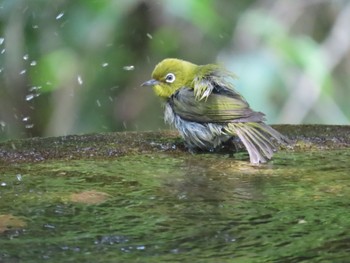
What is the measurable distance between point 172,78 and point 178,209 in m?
1.82

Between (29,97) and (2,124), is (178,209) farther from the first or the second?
(2,124)

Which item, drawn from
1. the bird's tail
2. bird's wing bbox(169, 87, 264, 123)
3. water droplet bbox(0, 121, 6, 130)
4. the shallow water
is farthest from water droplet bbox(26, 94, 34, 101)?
the shallow water

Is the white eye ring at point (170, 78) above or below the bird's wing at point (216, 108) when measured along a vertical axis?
above

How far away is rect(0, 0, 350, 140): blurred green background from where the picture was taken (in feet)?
18.1

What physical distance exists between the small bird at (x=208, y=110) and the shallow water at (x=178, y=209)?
226 millimetres

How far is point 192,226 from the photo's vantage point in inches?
91.8

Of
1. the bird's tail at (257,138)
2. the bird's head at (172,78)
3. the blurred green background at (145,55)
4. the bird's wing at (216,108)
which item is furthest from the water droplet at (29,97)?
the bird's tail at (257,138)

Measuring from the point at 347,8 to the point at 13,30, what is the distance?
7.37 feet

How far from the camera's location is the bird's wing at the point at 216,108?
401cm

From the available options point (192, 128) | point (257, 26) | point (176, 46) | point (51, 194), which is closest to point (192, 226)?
point (51, 194)

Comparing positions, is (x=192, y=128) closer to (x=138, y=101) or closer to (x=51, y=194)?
(x=51, y=194)

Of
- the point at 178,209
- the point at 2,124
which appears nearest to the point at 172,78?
the point at 178,209

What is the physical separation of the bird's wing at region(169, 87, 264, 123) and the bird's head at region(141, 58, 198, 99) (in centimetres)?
9

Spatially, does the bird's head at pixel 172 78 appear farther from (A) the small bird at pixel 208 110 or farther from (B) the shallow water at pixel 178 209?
(B) the shallow water at pixel 178 209
